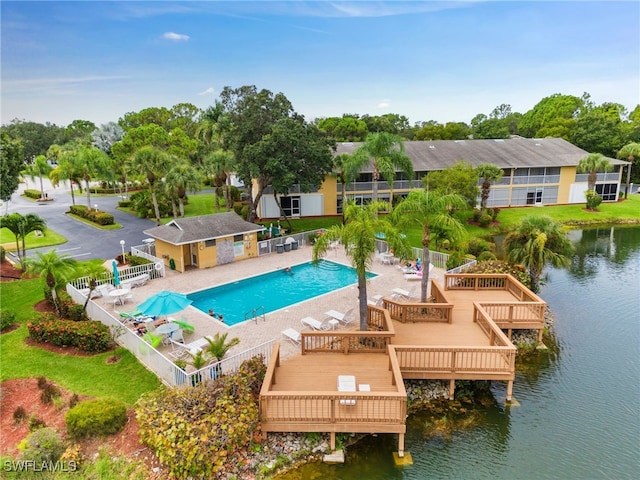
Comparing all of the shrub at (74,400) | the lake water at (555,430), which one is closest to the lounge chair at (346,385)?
the lake water at (555,430)

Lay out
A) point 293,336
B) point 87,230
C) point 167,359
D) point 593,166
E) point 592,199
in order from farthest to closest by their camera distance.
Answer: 1. point 593,166
2. point 592,199
3. point 87,230
4. point 293,336
5. point 167,359

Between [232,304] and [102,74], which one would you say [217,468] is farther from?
[102,74]

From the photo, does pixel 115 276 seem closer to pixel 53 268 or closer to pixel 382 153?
pixel 53 268

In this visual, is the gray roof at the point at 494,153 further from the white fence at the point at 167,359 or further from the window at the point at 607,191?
the white fence at the point at 167,359

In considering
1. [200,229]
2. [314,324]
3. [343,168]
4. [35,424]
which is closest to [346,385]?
[314,324]

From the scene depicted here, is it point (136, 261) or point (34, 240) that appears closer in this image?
point (136, 261)

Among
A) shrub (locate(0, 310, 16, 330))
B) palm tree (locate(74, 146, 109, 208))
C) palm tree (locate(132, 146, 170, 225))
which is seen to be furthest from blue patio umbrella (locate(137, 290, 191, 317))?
palm tree (locate(74, 146, 109, 208))

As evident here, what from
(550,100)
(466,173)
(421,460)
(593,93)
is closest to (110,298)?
Answer: (421,460)
